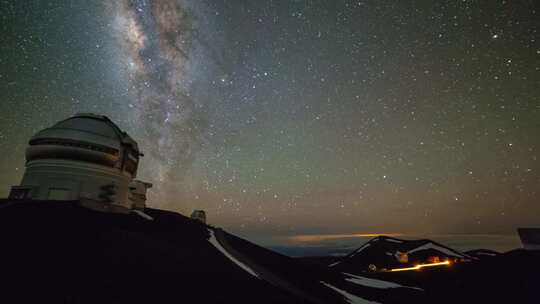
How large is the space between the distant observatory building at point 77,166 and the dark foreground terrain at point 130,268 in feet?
8.17

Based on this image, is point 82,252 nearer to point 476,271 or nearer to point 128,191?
point 128,191

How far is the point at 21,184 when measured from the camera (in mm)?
18453

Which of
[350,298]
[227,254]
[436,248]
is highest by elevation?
[227,254]

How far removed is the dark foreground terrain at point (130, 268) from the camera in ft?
26.5

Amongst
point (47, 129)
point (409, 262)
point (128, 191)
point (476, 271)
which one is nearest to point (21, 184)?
point (47, 129)

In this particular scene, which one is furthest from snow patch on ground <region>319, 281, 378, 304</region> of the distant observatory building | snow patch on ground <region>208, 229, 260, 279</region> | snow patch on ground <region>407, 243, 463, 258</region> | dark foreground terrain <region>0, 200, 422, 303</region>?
snow patch on ground <region>407, 243, 463, 258</region>

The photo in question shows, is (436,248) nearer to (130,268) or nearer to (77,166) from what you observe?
(130,268)

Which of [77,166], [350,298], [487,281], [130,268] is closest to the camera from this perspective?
[130,268]

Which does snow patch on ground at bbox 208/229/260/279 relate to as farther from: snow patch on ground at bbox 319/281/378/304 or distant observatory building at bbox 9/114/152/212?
distant observatory building at bbox 9/114/152/212

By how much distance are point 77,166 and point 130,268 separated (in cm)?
1186

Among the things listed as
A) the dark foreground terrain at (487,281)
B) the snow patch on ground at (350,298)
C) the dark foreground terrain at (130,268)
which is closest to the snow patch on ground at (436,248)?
the dark foreground terrain at (487,281)

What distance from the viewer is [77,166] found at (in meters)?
18.2

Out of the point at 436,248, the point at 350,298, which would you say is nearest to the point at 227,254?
the point at 350,298

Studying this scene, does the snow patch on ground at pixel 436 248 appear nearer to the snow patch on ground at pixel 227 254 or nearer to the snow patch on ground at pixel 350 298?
the snow patch on ground at pixel 350 298
